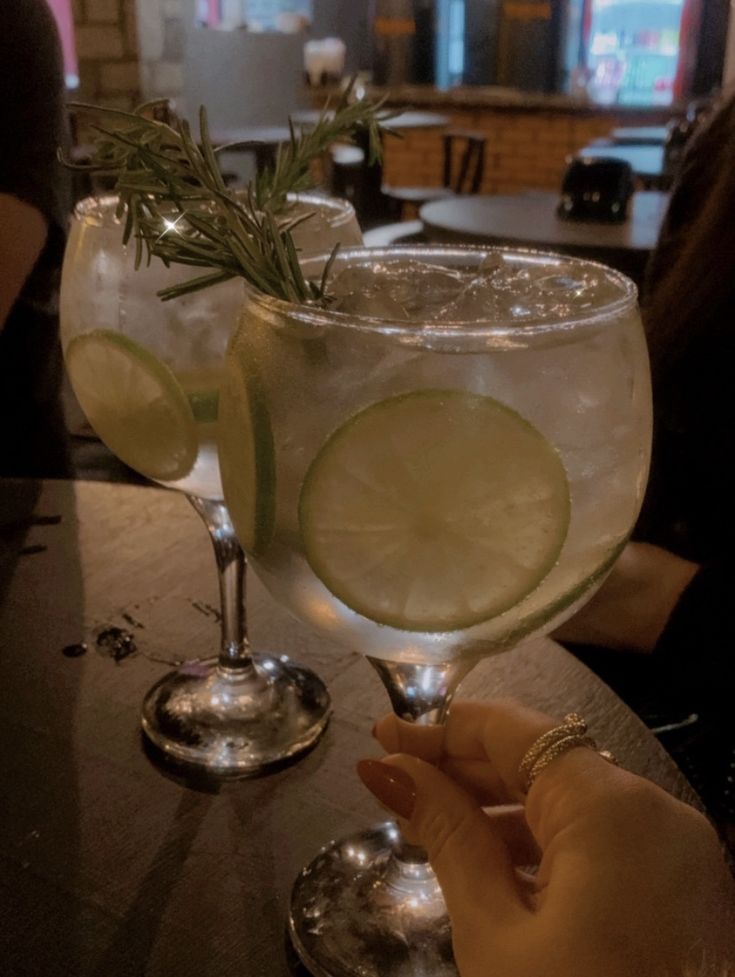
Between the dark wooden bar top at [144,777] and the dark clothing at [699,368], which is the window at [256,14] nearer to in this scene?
the dark clothing at [699,368]

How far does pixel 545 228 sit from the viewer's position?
2.79 m

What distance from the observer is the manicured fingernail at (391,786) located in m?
0.59

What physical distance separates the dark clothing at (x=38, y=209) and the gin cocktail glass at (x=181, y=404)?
0.92m

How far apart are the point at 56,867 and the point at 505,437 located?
1.33 ft

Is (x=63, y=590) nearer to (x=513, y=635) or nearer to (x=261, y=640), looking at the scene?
(x=261, y=640)

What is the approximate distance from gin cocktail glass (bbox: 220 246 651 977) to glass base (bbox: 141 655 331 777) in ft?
0.65

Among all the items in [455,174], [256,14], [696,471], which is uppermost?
[256,14]

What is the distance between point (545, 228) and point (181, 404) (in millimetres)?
2276

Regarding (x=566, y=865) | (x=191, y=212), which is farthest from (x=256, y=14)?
(x=566, y=865)

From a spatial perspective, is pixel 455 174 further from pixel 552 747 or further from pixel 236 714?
pixel 552 747

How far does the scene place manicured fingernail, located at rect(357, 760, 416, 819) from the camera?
59 centimetres

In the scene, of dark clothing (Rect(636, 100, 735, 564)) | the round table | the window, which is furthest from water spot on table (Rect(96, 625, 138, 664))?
the window

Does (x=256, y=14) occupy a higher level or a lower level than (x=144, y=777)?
higher

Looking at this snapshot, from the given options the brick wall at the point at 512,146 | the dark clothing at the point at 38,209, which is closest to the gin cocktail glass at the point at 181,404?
the dark clothing at the point at 38,209
